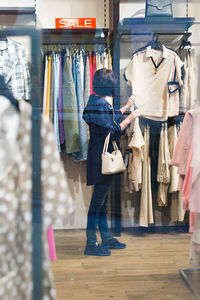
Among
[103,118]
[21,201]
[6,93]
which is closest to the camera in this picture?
[21,201]

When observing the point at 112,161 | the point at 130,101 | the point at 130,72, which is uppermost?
the point at 130,72

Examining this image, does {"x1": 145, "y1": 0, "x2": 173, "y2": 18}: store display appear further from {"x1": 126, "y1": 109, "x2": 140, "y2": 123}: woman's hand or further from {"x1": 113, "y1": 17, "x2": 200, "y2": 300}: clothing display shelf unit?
{"x1": 126, "y1": 109, "x2": 140, "y2": 123}: woman's hand

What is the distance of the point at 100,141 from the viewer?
1812 mm

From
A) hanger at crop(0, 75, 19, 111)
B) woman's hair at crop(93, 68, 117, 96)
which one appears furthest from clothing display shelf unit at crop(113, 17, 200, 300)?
hanger at crop(0, 75, 19, 111)

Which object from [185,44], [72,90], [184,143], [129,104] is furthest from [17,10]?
[184,143]

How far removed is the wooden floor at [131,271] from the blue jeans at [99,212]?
1.8 inches

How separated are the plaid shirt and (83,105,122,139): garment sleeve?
309 mm

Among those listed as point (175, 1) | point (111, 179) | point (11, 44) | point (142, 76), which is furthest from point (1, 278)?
point (175, 1)

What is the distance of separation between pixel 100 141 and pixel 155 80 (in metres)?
0.39

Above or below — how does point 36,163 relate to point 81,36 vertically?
below

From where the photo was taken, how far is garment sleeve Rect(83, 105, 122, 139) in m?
1.80

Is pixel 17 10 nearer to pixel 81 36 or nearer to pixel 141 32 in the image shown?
pixel 81 36

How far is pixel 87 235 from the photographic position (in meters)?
1.83

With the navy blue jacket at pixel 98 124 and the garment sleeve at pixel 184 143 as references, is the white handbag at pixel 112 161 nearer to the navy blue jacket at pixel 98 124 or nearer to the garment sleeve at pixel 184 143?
the navy blue jacket at pixel 98 124
